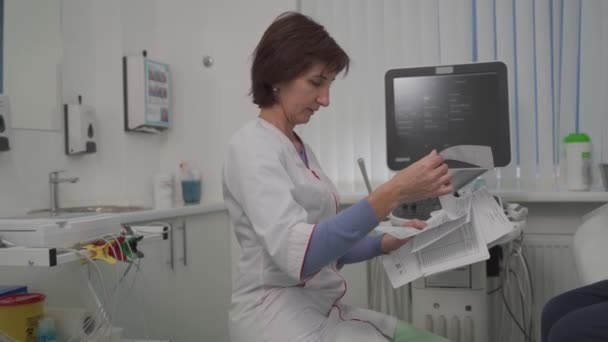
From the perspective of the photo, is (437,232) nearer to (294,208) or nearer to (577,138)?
(294,208)

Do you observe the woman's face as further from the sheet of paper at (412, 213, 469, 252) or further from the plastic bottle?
the plastic bottle

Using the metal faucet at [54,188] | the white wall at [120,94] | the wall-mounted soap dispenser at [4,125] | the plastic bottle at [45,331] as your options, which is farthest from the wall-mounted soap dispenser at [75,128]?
the plastic bottle at [45,331]

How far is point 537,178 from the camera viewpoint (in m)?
2.36

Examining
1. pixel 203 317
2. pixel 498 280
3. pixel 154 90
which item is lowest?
pixel 203 317

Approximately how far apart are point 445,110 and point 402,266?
3.28 ft

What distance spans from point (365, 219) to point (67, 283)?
3.53 ft

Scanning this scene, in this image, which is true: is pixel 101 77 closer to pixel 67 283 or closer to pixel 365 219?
pixel 67 283

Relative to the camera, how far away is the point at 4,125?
1.84 metres

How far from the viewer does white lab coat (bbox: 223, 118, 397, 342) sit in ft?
3.55

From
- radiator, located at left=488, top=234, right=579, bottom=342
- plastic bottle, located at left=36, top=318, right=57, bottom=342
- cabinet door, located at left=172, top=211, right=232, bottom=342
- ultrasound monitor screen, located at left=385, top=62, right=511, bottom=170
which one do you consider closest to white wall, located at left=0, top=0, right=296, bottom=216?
cabinet door, located at left=172, top=211, right=232, bottom=342

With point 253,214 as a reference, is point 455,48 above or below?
above

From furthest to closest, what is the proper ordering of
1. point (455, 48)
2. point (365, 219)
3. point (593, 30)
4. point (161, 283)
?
point (455, 48), point (593, 30), point (161, 283), point (365, 219)

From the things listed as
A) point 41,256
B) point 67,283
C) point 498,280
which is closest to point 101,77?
point 67,283

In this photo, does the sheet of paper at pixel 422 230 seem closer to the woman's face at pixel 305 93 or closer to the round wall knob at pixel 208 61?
the woman's face at pixel 305 93
